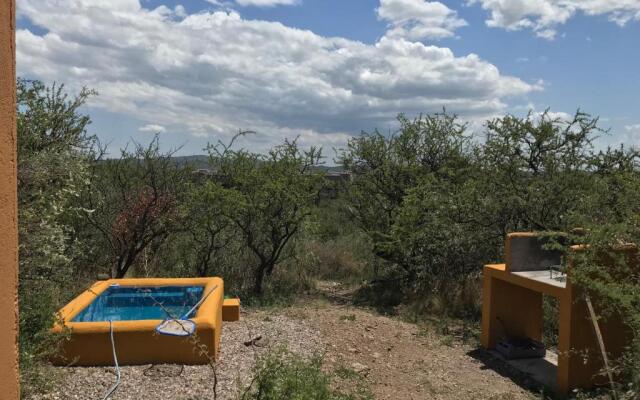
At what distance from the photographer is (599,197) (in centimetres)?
952

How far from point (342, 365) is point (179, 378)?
2.35m

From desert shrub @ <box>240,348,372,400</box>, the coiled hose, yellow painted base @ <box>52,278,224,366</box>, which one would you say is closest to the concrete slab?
desert shrub @ <box>240,348,372,400</box>

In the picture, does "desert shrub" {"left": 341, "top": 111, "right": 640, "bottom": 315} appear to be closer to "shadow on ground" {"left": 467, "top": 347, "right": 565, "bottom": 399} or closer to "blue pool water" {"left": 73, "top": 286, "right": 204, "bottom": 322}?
"shadow on ground" {"left": 467, "top": 347, "right": 565, "bottom": 399}

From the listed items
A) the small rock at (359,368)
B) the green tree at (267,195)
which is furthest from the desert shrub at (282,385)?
the green tree at (267,195)

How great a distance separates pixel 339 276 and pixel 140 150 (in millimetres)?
6939

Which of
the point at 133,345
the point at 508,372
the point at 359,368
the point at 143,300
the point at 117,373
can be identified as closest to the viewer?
the point at 117,373

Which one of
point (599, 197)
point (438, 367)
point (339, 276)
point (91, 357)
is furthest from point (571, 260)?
point (339, 276)

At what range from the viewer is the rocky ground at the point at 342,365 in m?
5.92

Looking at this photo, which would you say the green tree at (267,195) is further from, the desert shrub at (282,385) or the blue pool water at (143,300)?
the desert shrub at (282,385)

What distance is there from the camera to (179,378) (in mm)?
6199

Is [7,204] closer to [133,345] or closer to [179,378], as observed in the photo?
[179,378]

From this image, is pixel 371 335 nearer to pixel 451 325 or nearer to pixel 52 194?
pixel 451 325

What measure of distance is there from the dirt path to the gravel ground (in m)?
0.71

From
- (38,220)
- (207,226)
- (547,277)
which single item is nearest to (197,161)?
(207,226)
